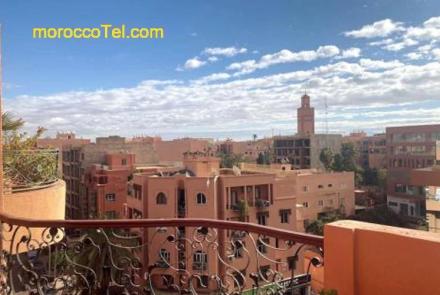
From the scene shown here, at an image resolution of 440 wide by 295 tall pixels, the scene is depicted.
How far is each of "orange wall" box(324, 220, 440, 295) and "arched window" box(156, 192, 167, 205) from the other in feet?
62.4

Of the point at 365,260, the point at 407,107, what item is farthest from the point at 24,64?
the point at 407,107

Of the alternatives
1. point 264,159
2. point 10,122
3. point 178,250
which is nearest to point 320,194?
point 264,159

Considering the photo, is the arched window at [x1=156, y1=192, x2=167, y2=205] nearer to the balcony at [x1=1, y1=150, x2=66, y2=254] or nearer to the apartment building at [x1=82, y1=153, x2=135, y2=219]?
the apartment building at [x1=82, y1=153, x2=135, y2=219]

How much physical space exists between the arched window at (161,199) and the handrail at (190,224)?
17.9m

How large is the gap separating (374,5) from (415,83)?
60.5 ft

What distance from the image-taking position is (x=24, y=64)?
12.8m

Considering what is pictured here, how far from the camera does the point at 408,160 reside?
4219 cm

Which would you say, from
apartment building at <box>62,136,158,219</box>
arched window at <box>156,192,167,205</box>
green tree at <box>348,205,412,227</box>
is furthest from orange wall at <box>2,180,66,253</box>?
green tree at <box>348,205,412,227</box>

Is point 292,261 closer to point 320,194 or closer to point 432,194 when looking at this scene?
point 432,194

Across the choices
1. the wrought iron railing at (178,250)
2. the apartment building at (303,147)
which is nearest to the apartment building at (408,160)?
the apartment building at (303,147)

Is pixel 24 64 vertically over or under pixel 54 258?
over

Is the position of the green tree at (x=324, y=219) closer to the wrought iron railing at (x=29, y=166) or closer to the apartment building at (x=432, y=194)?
the apartment building at (x=432, y=194)

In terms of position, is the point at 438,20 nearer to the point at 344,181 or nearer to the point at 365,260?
the point at 344,181

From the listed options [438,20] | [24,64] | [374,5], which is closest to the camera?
[24,64]
